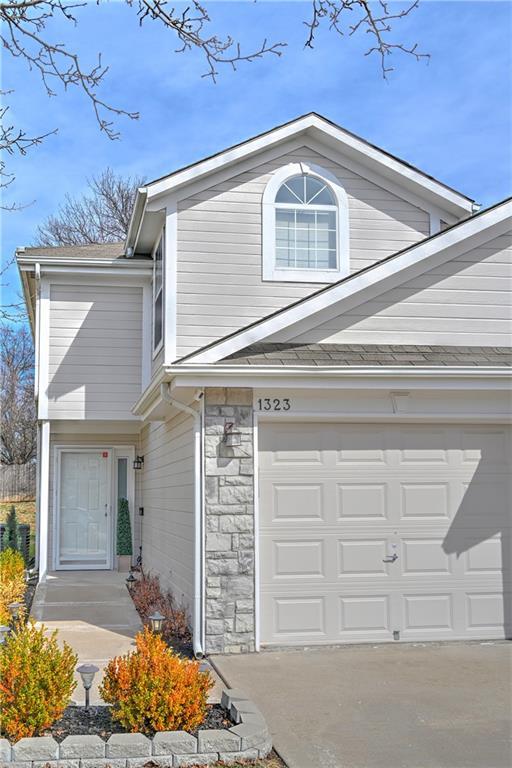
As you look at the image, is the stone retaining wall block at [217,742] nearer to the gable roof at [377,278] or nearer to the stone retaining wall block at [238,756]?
the stone retaining wall block at [238,756]

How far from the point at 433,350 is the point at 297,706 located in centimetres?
436

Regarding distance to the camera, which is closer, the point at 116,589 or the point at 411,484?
the point at 411,484

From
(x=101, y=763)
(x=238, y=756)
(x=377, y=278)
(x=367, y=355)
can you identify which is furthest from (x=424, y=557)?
(x=101, y=763)

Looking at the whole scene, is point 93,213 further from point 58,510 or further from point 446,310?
point 446,310

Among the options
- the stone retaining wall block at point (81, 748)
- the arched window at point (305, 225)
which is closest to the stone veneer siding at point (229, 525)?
the stone retaining wall block at point (81, 748)

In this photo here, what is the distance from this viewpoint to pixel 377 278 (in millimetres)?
9078

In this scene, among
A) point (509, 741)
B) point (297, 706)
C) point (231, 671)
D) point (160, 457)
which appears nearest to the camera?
point (509, 741)

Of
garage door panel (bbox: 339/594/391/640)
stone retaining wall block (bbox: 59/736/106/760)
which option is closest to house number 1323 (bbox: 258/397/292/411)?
garage door panel (bbox: 339/594/391/640)

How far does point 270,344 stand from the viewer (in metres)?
8.97

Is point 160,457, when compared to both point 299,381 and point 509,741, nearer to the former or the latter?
point 299,381

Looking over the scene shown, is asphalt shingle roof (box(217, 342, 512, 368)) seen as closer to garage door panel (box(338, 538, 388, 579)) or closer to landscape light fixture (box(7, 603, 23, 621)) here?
garage door panel (box(338, 538, 388, 579))

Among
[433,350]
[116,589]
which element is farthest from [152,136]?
A: [116,589]

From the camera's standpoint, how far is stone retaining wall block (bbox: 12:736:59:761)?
4.93 m

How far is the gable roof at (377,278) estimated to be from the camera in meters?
8.75
